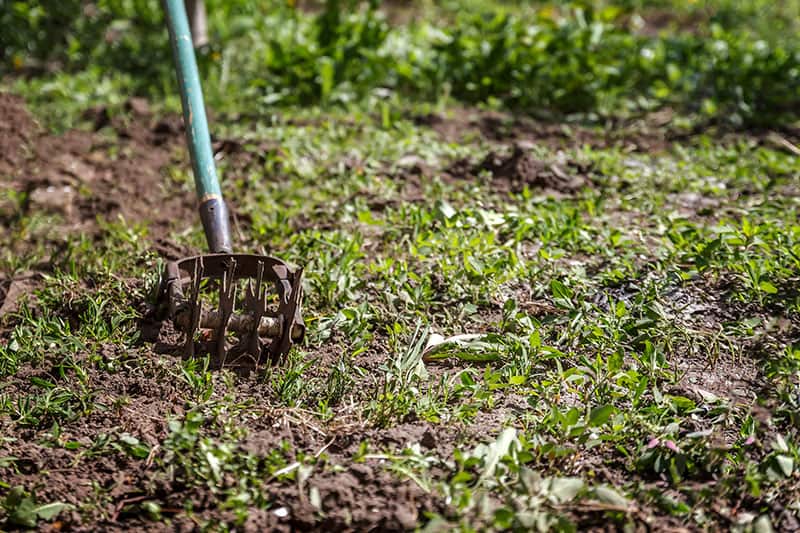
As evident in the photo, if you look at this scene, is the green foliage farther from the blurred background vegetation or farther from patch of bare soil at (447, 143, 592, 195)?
the blurred background vegetation

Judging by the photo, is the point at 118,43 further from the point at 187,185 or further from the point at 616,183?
the point at 616,183

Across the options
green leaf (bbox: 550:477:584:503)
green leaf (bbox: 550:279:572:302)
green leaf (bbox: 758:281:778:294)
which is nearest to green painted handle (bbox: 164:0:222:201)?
green leaf (bbox: 550:279:572:302)

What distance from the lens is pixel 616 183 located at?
3934mm

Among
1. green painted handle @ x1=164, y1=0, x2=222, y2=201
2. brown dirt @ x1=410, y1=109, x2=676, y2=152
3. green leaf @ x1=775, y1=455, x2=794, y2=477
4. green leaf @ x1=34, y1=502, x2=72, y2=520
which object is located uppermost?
green painted handle @ x1=164, y1=0, x2=222, y2=201

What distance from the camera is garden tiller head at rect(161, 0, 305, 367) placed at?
2.58m

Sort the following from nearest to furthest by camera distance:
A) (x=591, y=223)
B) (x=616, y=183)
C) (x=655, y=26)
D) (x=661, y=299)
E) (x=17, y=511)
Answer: (x=17, y=511), (x=661, y=299), (x=591, y=223), (x=616, y=183), (x=655, y=26)

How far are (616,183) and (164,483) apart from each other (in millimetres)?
2546

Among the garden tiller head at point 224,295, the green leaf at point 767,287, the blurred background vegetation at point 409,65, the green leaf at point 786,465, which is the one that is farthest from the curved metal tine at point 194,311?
the blurred background vegetation at point 409,65

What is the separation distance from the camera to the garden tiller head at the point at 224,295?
2584mm

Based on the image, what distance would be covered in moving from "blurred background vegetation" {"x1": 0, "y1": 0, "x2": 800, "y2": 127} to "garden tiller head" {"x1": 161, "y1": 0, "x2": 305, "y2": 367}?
1646mm

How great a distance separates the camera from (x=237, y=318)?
2633 mm

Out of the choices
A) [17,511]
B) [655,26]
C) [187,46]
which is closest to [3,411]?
[17,511]

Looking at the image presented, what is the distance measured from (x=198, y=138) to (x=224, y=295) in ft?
2.74

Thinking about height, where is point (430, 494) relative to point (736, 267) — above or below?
below
